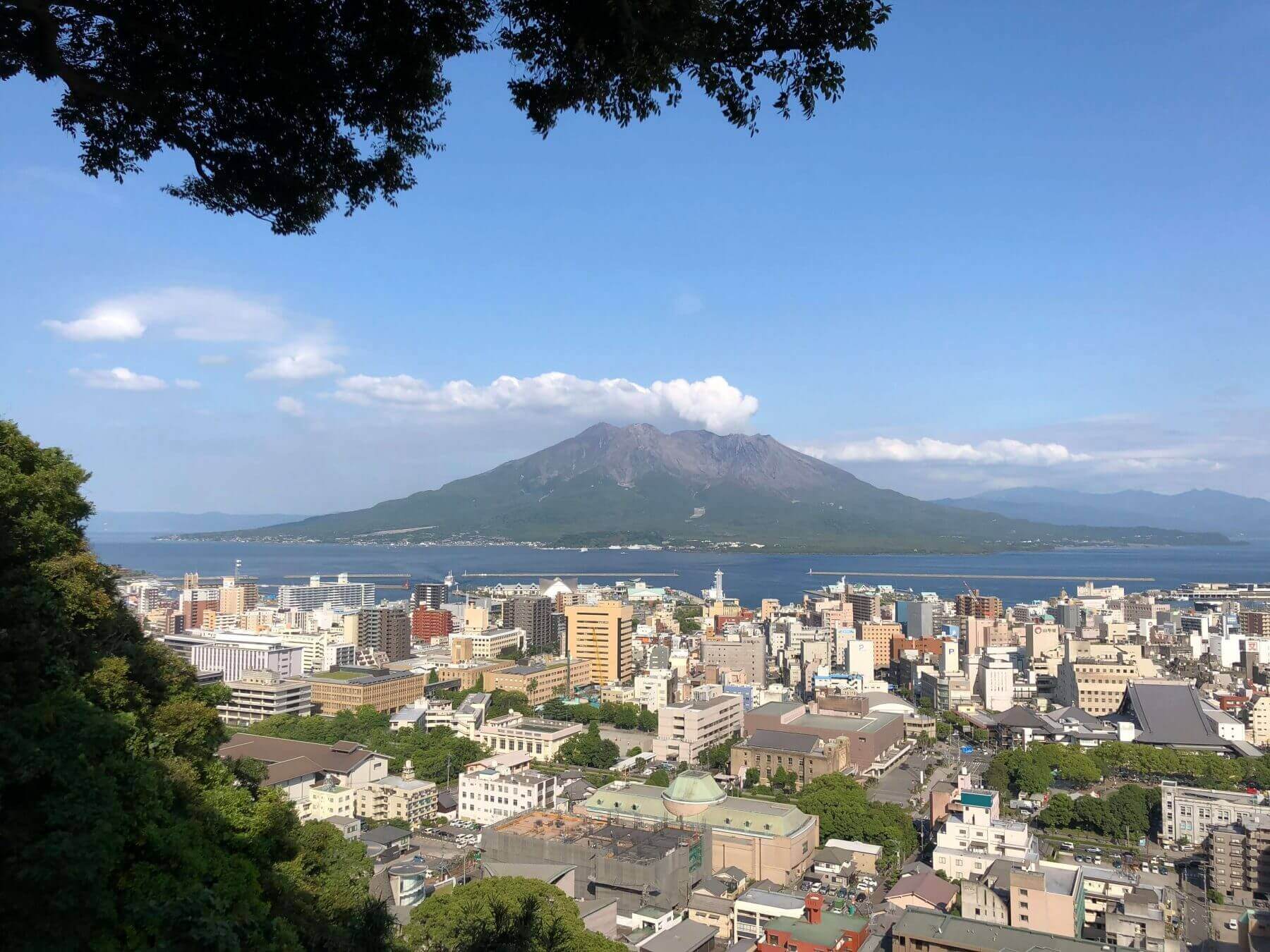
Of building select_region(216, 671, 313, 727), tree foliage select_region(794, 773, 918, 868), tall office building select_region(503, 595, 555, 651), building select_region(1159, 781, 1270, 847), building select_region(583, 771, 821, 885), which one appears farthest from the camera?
tall office building select_region(503, 595, 555, 651)

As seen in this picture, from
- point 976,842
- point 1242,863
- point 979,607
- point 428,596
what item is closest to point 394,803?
point 976,842

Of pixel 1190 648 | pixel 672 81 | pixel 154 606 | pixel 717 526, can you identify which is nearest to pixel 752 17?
pixel 672 81

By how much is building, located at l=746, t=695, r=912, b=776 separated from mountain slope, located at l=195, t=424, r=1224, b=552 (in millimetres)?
50784

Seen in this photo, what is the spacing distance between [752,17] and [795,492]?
96.8m

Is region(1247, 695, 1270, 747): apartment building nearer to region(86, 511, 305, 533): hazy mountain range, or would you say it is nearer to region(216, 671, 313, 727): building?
region(216, 671, 313, 727): building

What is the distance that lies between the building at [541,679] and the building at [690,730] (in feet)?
13.5

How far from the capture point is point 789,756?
12.9 meters

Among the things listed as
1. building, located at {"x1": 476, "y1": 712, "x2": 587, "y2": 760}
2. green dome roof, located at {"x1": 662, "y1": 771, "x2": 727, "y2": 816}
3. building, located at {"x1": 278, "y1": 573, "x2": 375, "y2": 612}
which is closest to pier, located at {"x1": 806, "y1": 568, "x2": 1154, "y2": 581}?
building, located at {"x1": 278, "y1": 573, "x2": 375, "y2": 612}

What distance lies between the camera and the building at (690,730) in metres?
14.1

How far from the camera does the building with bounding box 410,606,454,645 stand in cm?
2622

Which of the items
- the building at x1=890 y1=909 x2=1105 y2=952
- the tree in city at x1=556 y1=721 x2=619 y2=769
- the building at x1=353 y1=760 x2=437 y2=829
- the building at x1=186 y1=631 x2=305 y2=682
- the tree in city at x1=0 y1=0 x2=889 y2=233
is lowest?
the tree in city at x1=556 y1=721 x2=619 y2=769

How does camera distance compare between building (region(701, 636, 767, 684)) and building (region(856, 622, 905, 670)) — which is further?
building (region(856, 622, 905, 670))

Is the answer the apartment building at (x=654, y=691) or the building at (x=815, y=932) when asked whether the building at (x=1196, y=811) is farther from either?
the apartment building at (x=654, y=691)

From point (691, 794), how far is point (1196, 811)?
5.94 meters
